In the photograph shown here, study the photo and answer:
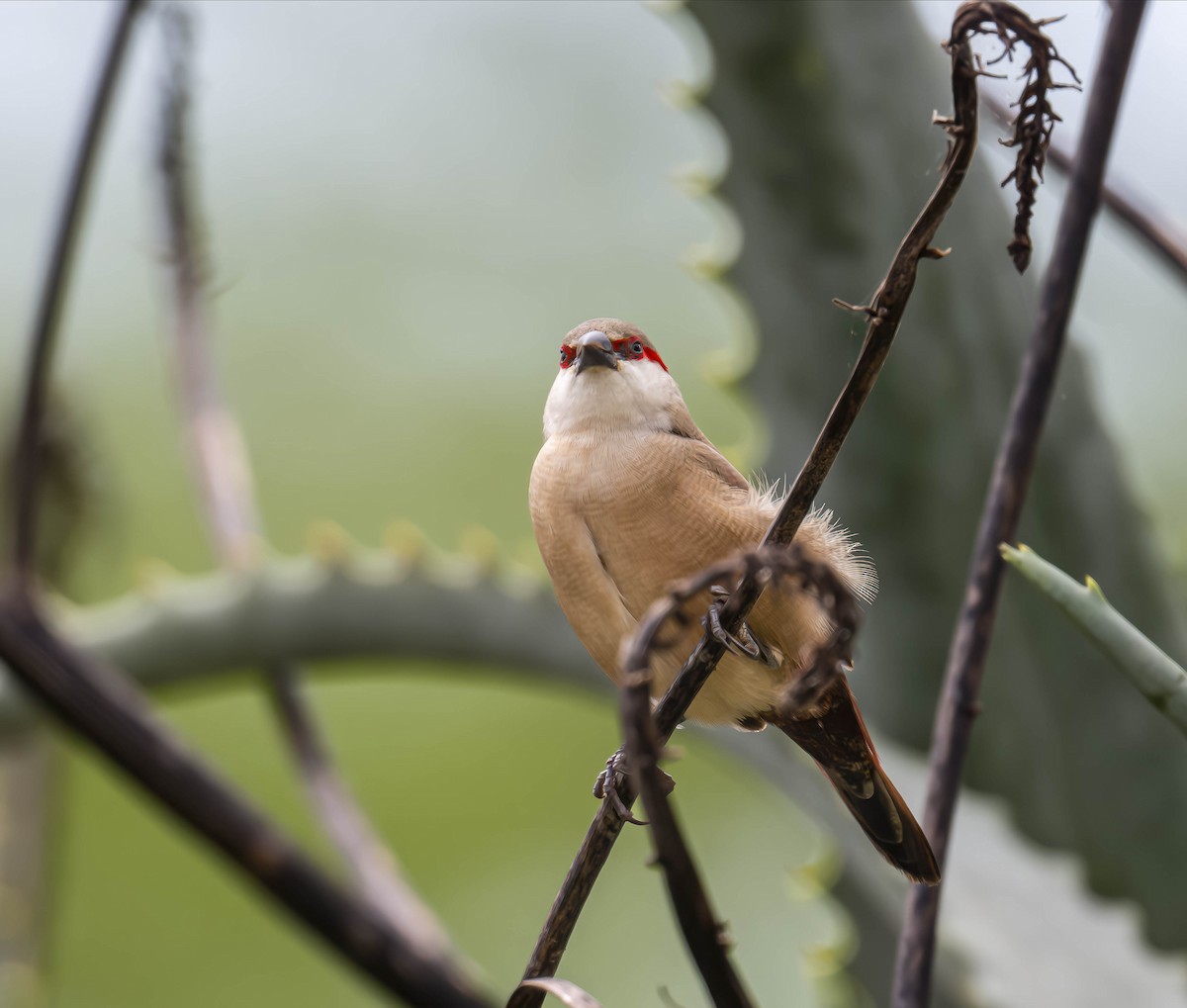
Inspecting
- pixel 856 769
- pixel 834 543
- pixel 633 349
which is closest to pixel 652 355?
pixel 633 349

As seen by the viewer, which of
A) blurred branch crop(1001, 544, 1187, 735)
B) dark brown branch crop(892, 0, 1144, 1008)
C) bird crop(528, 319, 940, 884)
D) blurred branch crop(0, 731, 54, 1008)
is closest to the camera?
blurred branch crop(1001, 544, 1187, 735)

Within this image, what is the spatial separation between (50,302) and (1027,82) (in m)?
0.93

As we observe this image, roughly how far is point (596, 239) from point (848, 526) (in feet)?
4.77

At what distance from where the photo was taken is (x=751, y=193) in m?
1.02

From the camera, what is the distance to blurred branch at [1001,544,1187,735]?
0.50m

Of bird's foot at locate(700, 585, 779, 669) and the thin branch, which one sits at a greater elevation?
the thin branch

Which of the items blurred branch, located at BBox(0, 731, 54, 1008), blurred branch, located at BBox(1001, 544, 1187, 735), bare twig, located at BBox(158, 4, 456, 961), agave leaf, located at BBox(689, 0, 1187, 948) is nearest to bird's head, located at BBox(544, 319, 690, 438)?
agave leaf, located at BBox(689, 0, 1187, 948)

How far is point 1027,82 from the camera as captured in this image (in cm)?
49

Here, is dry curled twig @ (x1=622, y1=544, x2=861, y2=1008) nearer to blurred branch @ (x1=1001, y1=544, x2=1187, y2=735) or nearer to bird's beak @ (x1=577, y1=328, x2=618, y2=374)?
blurred branch @ (x1=1001, y1=544, x2=1187, y2=735)

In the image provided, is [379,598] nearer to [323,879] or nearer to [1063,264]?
[323,879]

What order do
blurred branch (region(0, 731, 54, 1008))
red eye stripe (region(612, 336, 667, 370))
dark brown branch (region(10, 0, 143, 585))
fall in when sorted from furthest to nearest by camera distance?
blurred branch (region(0, 731, 54, 1008)) → dark brown branch (region(10, 0, 143, 585)) → red eye stripe (region(612, 336, 667, 370))

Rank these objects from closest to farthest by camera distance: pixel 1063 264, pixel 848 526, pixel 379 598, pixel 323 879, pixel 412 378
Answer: pixel 1063 264 → pixel 848 526 → pixel 323 879 → pixel 379 598 → pixel 412 378

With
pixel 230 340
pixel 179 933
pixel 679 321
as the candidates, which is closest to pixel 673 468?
pixel 679 321

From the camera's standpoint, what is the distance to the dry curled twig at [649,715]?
1.25 ft
